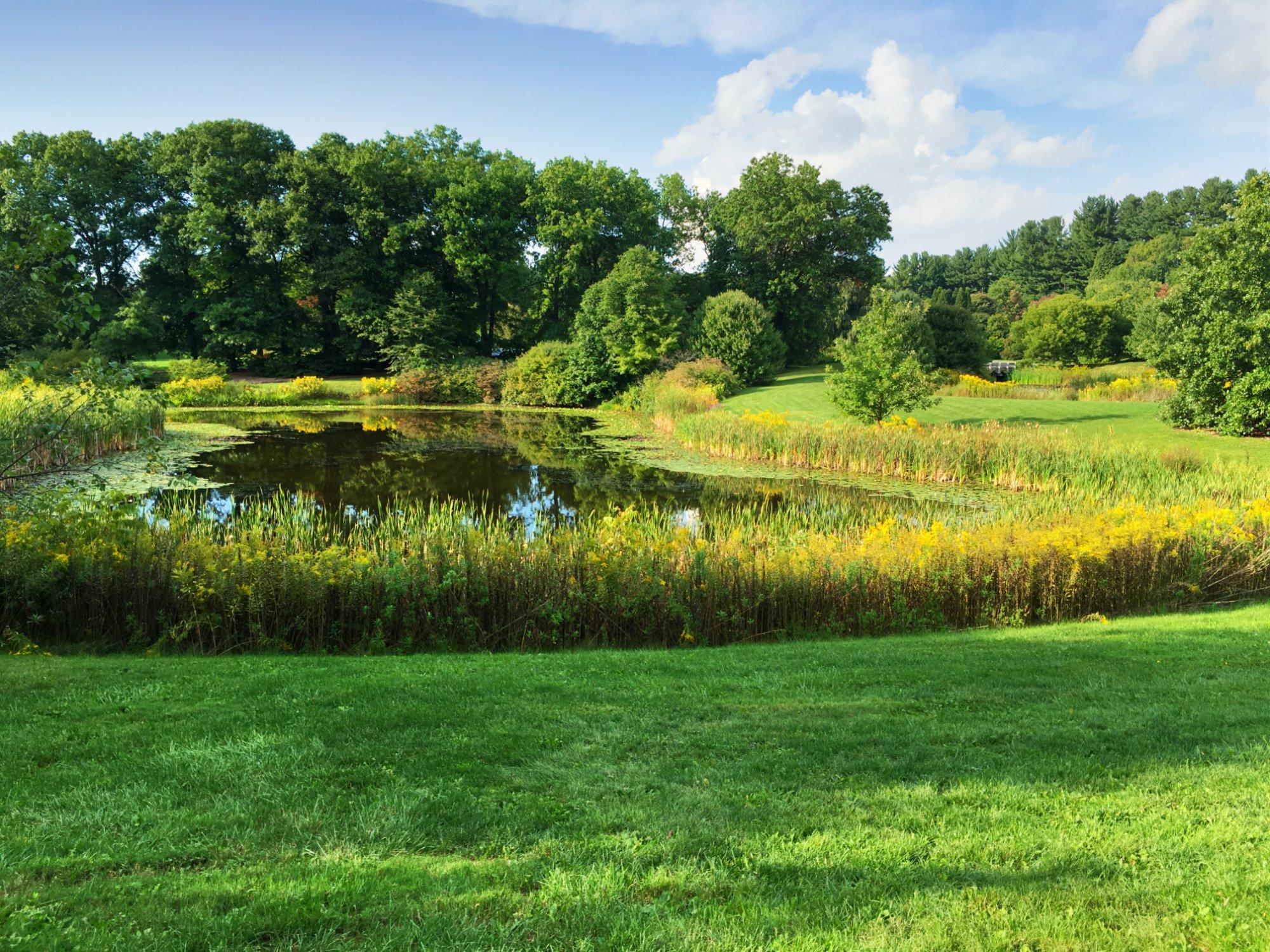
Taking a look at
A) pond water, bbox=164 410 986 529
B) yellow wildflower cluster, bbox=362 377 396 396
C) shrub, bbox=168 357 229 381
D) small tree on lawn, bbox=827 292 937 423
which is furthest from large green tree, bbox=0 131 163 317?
small tree on lawn, bbox=827 292 937 423

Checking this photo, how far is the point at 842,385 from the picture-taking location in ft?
72.9

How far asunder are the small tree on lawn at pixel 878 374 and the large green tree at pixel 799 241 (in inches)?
978

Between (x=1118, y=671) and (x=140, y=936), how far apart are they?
21.8 ft

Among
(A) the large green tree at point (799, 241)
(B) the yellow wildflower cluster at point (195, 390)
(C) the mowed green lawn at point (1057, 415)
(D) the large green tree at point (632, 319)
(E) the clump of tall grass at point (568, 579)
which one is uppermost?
(A) the large green tree at point (799, 241)

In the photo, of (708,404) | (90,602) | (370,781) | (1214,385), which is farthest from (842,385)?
(370,781)

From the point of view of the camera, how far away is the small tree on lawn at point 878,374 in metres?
21.2

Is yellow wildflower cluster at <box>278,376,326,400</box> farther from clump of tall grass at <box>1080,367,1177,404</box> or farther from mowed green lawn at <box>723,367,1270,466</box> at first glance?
clump of tall grass at <box>1080,367,1177,404</box>

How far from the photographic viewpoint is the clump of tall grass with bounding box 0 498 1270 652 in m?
7.72

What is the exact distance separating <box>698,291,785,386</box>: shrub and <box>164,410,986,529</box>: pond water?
36.9 ft

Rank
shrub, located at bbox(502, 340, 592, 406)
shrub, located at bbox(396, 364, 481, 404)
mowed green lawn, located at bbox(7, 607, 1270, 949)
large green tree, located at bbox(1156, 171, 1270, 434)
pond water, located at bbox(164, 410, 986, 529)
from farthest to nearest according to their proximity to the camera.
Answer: shrub, located at bbox(396, 364, 481, 404)
shrub, located at bbox(502, 340, 592, 406)
large green tree, located at bbox(1156, 171, 1270, 434)
pond water, located at bbox(164, 410, 986, 529)
mowed green lawn, located at bbox(7, 607, 1270, 949)

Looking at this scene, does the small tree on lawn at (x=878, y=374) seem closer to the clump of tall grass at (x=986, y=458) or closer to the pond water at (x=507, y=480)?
the clump of tall grass at (x=986, y=458)

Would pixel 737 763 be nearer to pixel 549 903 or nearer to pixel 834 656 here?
pixel 549 903

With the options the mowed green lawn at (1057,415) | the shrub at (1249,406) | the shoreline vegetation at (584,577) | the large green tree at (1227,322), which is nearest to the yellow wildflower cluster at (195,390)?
the mowed green lawn at (1057,415)

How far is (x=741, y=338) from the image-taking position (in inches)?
1403
